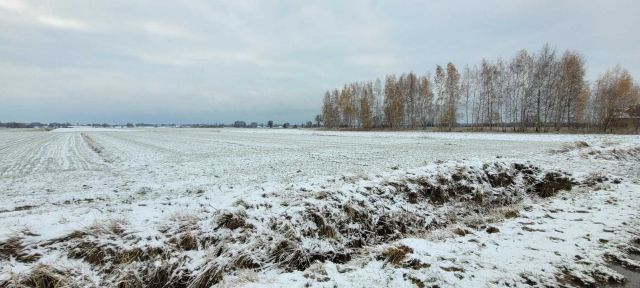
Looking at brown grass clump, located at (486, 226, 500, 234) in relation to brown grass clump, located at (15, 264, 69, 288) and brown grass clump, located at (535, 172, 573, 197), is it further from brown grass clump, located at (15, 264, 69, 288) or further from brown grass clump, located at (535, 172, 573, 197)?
brown grass clump, located at (15, 264, 69, 288)

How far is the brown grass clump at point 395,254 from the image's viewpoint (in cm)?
520

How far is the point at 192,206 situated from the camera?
22.3 feet

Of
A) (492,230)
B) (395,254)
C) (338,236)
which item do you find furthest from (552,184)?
(338,236)

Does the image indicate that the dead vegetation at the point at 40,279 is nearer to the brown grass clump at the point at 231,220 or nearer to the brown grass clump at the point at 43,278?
the brown grass clump at the point at 43,278

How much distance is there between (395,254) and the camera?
536 centimetres

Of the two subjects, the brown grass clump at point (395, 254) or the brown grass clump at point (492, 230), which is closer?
the brown grass clump at point (395, 254)

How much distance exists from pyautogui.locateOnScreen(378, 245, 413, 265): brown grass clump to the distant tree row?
63.9 m

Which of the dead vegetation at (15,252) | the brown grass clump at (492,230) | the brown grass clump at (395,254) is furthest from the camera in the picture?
the brown grass clump at (492,230)

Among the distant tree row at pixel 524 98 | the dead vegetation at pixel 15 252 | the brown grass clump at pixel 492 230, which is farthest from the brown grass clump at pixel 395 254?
the distant tree row at pixel 524 98

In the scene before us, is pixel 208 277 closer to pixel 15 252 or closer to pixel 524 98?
pixel 15 252

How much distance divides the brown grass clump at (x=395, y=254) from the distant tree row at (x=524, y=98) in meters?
63.9

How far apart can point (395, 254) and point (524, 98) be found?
231 feet

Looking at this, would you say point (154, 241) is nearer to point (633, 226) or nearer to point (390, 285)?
point (390, 285)

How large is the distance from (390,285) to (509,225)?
14.7 feet
